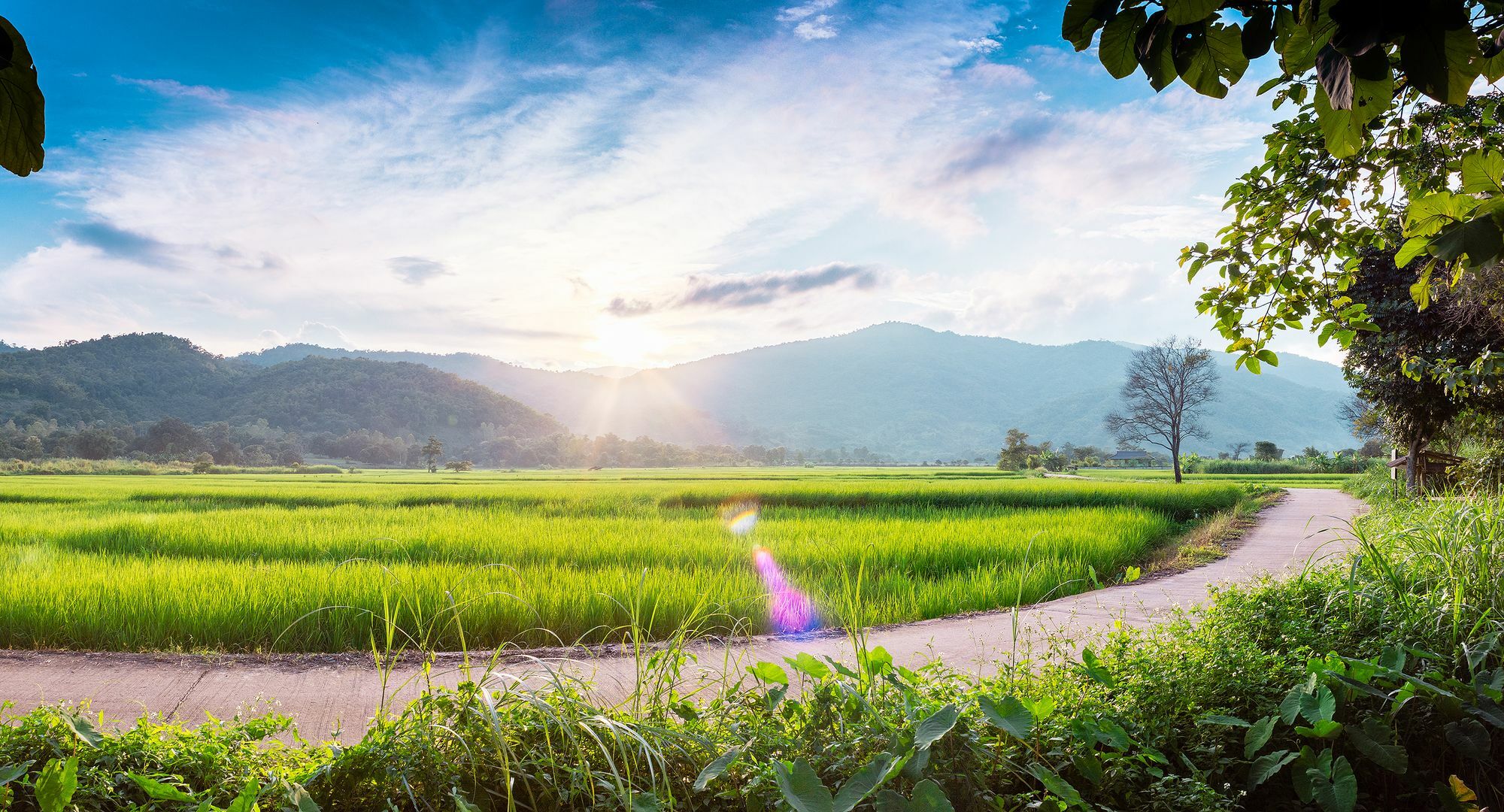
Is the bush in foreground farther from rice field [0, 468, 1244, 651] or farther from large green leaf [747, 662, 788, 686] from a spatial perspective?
rice field [0, 468, 1244, 651]

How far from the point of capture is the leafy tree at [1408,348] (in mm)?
9344

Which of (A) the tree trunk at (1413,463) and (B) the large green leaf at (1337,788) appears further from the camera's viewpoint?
(A) the tree trunk at (1413,463)

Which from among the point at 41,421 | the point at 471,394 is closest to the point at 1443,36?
the point at 41,421

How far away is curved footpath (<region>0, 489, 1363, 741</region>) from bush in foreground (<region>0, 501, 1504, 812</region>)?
44 cm

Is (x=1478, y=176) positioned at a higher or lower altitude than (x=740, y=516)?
→ higher

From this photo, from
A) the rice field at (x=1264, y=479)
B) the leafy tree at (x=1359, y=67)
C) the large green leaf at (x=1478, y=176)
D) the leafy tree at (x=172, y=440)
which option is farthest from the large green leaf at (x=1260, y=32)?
the leafy tree at (x=172, y=440)

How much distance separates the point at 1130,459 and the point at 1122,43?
12820 cm

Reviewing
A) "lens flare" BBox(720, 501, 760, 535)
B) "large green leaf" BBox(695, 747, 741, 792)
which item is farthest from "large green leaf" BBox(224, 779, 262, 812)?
"lens flare" BBox(720, 501, 760, 535)

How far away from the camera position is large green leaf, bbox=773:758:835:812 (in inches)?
65.6

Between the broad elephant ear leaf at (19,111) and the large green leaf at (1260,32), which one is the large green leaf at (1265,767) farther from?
the broad elephant ear leaf at (19,111)

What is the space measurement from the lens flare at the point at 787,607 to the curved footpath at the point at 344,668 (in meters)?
0.44

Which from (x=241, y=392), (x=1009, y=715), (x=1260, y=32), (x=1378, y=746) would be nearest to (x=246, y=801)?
(x=1009, y=715)

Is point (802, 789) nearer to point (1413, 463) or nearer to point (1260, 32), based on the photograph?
point (1260, 32)

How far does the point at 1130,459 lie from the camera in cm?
11362
